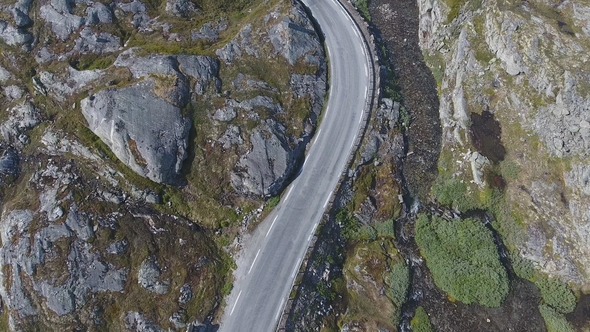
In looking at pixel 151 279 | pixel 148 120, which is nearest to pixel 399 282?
pixel 151 279

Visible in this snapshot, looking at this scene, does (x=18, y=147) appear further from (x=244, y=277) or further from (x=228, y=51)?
(x=244, y=277)

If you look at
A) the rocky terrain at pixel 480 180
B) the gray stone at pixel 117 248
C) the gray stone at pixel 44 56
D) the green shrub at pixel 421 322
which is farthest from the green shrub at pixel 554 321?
the gray stone at pixel 44 56

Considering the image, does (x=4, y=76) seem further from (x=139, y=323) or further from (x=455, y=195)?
(x=455, y=195)

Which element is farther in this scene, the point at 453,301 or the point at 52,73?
the point at 52,73

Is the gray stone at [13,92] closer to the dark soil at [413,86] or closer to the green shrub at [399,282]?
the dark soil at [413,86]

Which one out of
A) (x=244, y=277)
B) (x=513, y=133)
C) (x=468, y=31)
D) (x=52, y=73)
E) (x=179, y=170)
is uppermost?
(x=468, y=31)

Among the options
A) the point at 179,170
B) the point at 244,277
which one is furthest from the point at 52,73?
the point at 244,277

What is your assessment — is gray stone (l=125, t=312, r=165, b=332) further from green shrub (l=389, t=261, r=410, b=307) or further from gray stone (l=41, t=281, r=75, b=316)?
green shrub (l=389, t=261, r=410, b=307)
